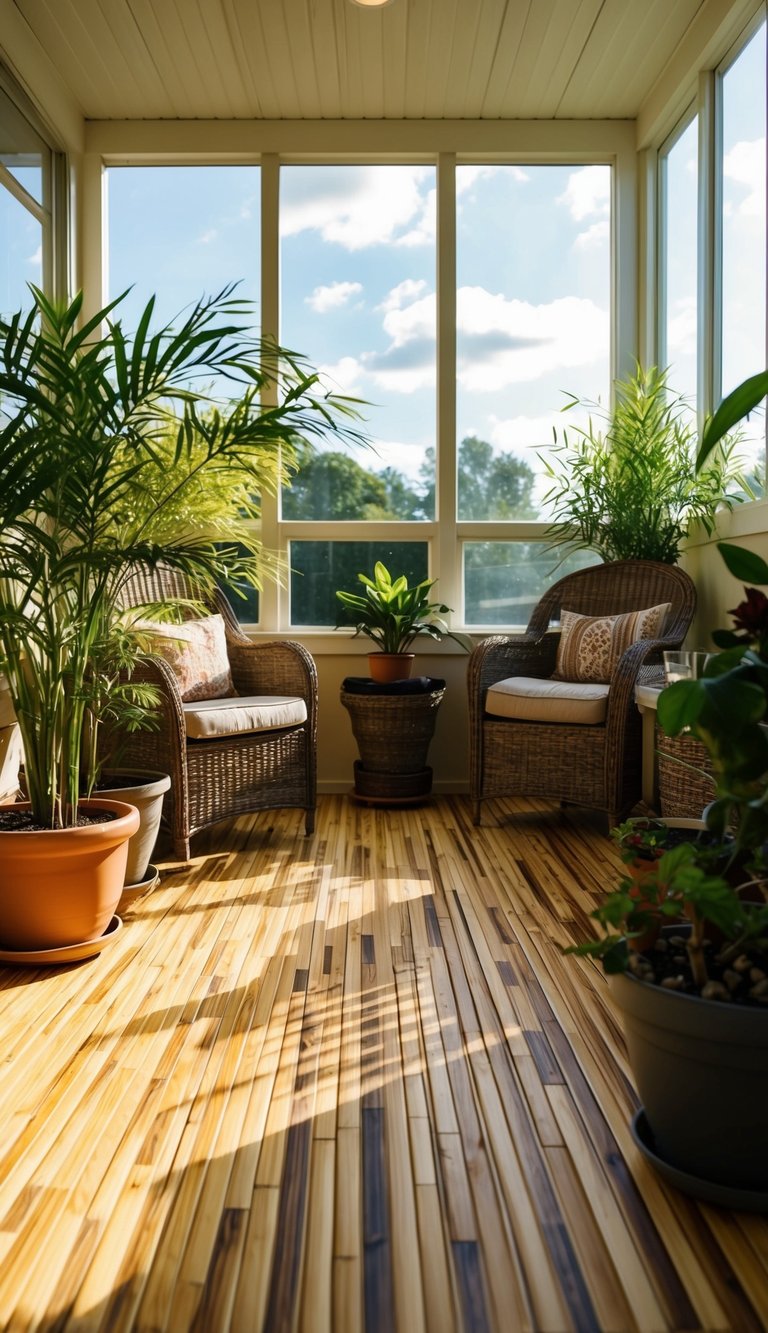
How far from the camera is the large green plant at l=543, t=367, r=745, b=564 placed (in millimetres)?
3646

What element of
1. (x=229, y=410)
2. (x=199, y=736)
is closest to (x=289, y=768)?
(x=199, y=736)

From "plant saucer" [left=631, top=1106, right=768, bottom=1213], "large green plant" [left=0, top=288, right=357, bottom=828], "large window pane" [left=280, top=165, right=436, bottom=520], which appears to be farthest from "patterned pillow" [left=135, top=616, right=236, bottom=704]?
"plant saucer" [left=631, top=1106, right=768, bottom=1213]

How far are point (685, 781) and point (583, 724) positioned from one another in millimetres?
756

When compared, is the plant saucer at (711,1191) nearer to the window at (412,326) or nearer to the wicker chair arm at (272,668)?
the wicker chair arm at (272,668)

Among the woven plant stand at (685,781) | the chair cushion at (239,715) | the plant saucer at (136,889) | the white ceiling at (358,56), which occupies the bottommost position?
the plant saucer at (136,889)

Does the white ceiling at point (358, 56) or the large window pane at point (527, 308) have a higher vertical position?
the white ceiling at point (358, 56)

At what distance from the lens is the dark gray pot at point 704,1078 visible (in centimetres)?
128

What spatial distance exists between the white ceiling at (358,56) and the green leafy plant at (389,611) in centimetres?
201

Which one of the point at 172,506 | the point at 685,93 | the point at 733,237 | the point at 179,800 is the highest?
the point at 685,93

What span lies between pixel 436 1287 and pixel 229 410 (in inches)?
142

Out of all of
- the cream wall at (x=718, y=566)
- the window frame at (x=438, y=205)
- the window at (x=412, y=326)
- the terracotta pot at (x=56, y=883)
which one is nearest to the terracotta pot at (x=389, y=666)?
the window frame at (x=438, y=205)

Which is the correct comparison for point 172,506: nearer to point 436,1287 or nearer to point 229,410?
point 229,410

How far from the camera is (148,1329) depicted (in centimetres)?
114

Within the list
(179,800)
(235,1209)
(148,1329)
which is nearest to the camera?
(148,1329)
